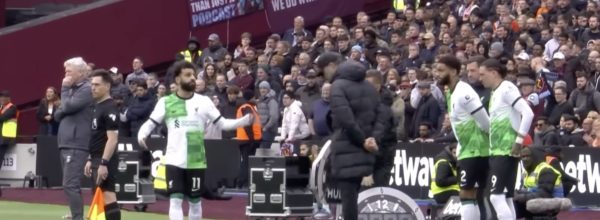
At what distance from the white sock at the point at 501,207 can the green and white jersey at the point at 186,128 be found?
118 inches

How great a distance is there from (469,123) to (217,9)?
58.9ft

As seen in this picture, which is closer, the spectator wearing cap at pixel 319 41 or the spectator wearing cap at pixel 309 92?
the spectator wearing cap at pixel 309 92

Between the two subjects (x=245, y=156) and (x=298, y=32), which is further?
(x=298, y=32)

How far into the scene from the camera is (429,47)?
2842cm

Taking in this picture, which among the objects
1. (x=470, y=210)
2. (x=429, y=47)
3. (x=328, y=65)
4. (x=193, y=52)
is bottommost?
(x=470, y=210)

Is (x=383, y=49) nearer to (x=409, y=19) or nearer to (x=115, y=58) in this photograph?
(x=409, y=19)

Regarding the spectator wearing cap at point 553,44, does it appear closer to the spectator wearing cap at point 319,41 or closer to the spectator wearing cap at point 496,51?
the spectator wearing cap at point 496,51

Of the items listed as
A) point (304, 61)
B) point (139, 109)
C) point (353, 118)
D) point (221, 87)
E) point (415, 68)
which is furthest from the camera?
point (139, 109)

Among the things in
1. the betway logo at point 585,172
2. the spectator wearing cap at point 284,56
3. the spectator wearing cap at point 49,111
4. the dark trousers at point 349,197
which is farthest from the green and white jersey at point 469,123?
the spectator wearing cap at point 49,111

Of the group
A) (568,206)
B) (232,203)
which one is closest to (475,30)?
(232,203)

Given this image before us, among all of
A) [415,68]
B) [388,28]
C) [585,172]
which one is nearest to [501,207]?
[585,172]

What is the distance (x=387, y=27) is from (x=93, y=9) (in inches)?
256

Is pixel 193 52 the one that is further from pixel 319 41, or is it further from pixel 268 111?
pixel 268 111

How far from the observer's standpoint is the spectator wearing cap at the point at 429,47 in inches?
1110
